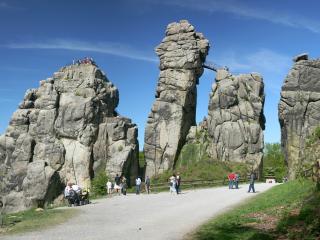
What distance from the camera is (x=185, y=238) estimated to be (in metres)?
16.9

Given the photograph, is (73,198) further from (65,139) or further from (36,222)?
(65,139)

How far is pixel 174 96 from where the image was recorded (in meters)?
68.1

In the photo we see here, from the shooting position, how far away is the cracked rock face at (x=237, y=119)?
6438 centimetres

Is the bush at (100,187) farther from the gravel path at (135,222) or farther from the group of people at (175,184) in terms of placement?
the gravel path at (135,222)

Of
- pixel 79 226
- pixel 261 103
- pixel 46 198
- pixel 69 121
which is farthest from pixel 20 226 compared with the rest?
pixel 261 103

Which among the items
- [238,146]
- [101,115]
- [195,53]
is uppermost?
[195,53]

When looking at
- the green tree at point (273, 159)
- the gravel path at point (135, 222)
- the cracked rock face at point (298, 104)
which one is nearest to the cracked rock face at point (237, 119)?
the cracked rock face at point (298, 104)

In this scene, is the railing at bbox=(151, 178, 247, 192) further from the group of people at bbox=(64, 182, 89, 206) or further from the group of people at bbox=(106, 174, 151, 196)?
the group of people at bbox=(64, 182, 89, 206)

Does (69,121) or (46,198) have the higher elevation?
(69,121)

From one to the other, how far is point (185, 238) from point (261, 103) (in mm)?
52140

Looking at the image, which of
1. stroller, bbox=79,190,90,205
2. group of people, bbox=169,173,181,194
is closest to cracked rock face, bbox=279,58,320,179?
group of people, bbox=169,173,181,194

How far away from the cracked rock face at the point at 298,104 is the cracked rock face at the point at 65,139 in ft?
68.8

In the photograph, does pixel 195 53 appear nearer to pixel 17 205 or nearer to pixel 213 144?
pixel 213 144

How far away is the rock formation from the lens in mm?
66875
